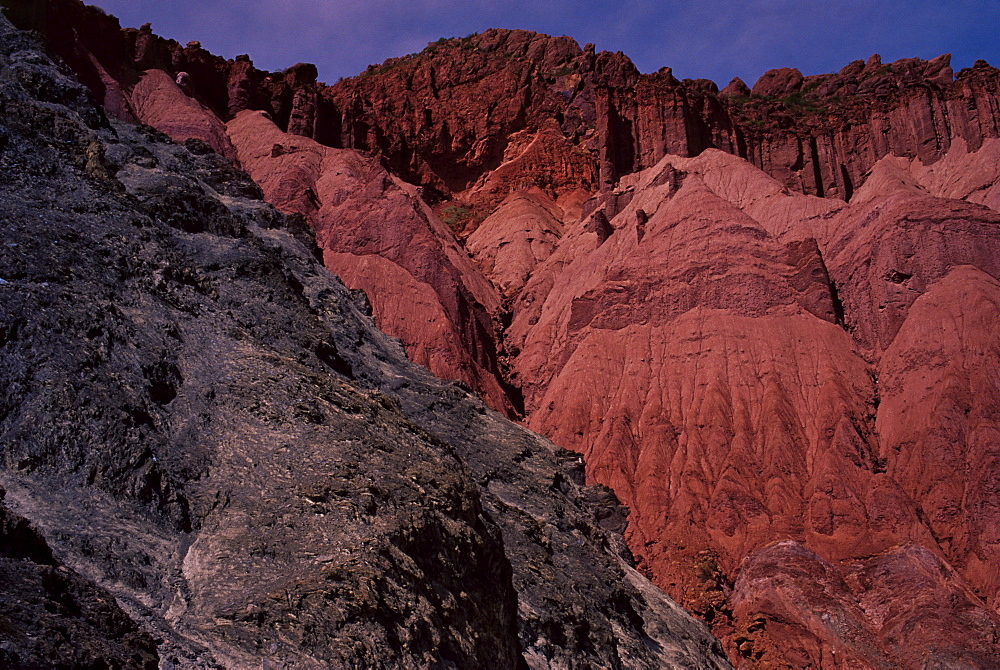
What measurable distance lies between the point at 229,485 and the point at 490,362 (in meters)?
34.5

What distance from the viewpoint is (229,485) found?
11922 millimetres

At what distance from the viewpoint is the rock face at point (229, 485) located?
30.9ft

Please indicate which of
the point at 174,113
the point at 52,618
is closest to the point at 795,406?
the point at 52,618

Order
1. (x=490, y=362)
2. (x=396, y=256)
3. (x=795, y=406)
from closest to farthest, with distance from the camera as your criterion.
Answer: (x=795, y=406)
(x=490, y=362)
(x=396, y=256)

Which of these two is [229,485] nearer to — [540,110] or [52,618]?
[52,618]

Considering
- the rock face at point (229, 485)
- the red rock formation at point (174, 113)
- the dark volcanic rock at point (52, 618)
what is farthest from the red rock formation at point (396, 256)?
the dark volcanic rock at point (52, 618)

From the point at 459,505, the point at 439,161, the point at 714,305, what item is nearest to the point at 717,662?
the point at 459,505

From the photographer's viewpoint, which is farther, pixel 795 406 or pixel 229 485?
pixel 795 406

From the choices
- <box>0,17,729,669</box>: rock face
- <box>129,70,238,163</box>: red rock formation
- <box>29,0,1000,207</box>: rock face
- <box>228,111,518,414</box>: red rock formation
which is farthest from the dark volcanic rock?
<box>29,0,1000,207</box>: rock face

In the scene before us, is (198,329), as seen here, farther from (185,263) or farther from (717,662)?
(717,662)

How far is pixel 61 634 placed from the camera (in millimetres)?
7391

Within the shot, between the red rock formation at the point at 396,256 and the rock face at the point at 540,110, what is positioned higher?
the rock face at the point at 540,110

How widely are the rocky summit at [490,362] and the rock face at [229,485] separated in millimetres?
58

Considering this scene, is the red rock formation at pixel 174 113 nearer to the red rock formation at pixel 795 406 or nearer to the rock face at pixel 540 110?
the rock face at pixel 540 110
